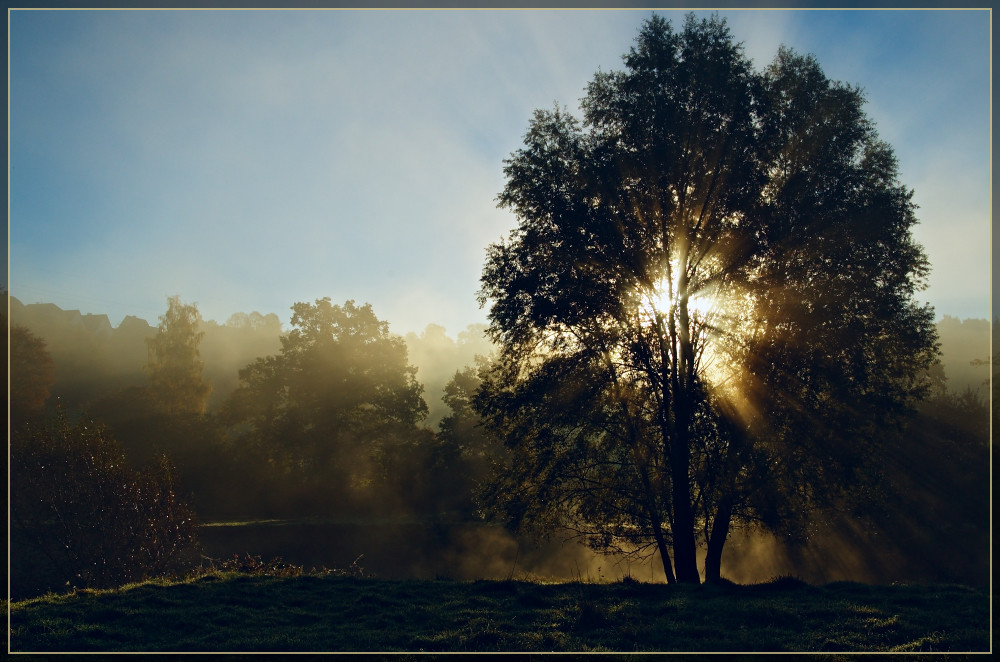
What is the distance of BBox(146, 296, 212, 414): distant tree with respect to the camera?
23.9 meters

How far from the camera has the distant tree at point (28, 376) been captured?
19.6 m

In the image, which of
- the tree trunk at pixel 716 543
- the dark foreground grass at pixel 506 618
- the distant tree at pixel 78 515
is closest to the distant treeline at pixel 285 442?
the distant tree at pixel 78 515

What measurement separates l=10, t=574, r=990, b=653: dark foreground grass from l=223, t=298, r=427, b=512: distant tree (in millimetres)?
22729

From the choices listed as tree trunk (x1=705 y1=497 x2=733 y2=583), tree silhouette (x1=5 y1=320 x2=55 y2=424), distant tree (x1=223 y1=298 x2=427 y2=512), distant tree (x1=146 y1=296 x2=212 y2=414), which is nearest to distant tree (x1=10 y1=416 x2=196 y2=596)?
tree silhouette (x1=5 y1=320 x2=55 y2=424)

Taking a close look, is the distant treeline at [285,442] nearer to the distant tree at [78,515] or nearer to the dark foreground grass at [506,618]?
the distant tree at [78,515]

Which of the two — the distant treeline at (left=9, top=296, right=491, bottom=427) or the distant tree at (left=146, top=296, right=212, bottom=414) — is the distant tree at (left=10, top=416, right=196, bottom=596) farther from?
the distant tree at (left=146, top=296, right=212, bottom=414)

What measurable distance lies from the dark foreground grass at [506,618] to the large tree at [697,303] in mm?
3079

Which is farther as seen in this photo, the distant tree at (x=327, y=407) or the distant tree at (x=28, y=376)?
the distant tree at (x=327, y=407)

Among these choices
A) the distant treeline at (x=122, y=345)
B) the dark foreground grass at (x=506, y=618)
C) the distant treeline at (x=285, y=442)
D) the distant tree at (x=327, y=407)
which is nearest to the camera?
the dark foreground grass at (x=506, y=618)

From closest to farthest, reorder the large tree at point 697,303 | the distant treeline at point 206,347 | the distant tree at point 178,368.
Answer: the large tree at point 697,303, the distant treeline at point 206,347, the distant tree at point 178,368

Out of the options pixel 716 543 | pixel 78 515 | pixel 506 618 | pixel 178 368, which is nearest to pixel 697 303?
pixel 716 543

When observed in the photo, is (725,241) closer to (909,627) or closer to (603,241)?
(603,241)

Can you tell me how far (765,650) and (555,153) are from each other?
12862 mm

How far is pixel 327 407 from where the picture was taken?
3859 cm
